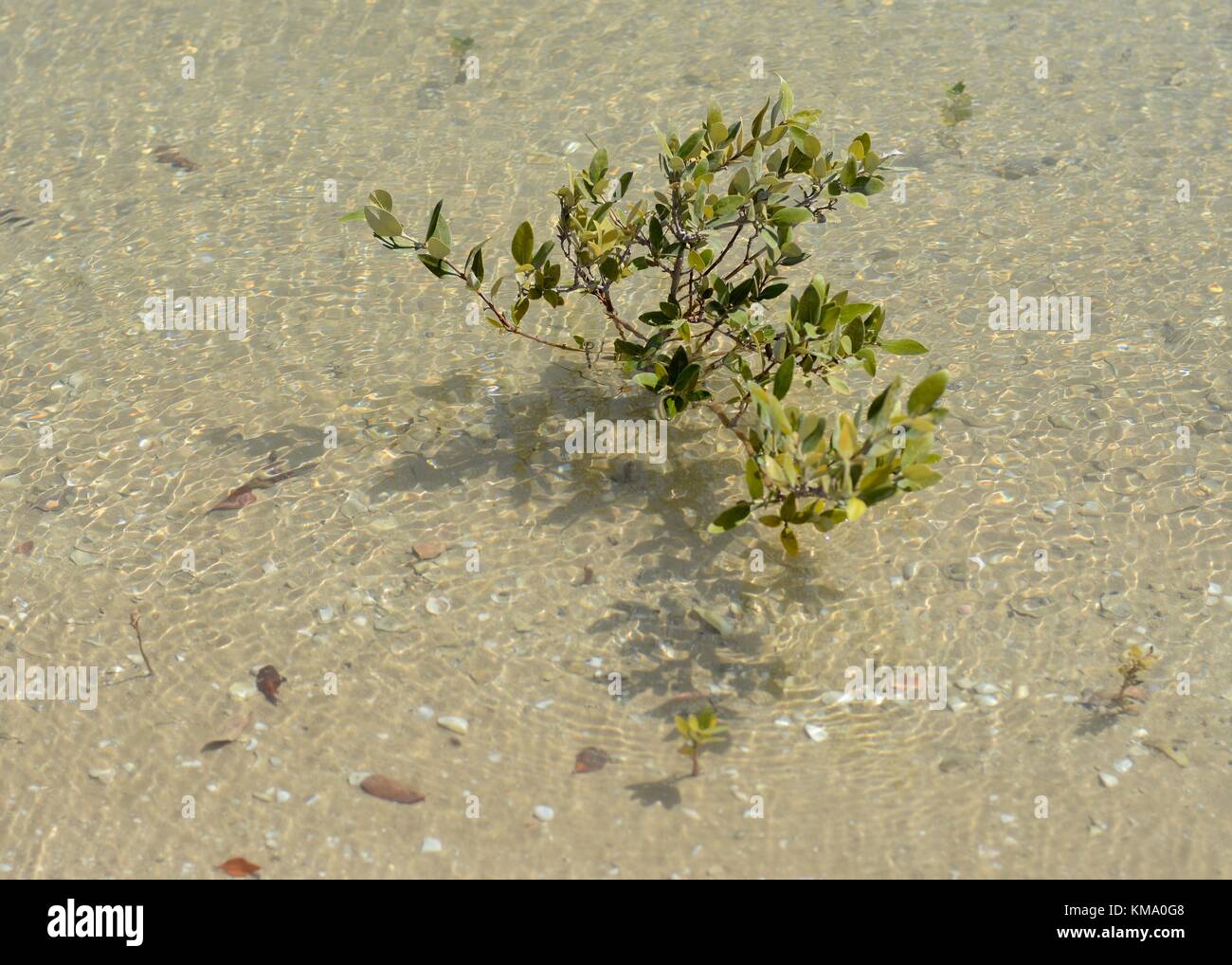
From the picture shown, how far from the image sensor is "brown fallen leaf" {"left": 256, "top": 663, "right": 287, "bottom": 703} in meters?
3.77

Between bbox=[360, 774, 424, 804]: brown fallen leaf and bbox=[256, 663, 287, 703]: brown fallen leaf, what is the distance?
485 mm

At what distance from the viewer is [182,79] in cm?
726

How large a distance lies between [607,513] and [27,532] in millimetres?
2262

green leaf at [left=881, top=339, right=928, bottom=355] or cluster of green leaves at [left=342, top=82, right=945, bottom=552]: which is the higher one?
cluster of green leaves at [left=342, top=82, right=945, bottom=552]

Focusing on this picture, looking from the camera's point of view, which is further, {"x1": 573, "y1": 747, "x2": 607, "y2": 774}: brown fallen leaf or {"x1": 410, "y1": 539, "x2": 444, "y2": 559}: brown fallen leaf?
{"x1": 410, "y1": 539, "x2": 444, "y2": 559}: brown fallen leaf

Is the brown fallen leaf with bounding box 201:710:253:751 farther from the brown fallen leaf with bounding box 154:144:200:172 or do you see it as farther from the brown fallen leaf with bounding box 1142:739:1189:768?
the brown fallen leaf with bounding box 154:144:200:172

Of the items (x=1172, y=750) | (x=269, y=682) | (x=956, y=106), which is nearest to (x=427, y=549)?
(x=269, y=682)

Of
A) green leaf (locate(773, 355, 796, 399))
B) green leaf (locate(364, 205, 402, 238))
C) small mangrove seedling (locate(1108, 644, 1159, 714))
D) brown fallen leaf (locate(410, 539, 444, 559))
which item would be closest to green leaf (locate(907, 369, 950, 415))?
green leaf (locate(773, 355, 796, 399))

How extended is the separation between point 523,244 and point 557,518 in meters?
1.07

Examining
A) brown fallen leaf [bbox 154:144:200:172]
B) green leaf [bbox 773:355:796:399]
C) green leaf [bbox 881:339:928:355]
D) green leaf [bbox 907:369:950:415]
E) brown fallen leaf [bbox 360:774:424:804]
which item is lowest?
brown fallen leaf [bbox 360:774:424:804]

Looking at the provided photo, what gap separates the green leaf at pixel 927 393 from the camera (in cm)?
352

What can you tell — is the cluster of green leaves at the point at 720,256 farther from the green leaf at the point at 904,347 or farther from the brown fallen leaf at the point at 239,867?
the brown fallen leaf at the point at 239,867

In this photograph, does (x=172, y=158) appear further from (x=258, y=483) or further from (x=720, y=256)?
(x=720, y=256)
